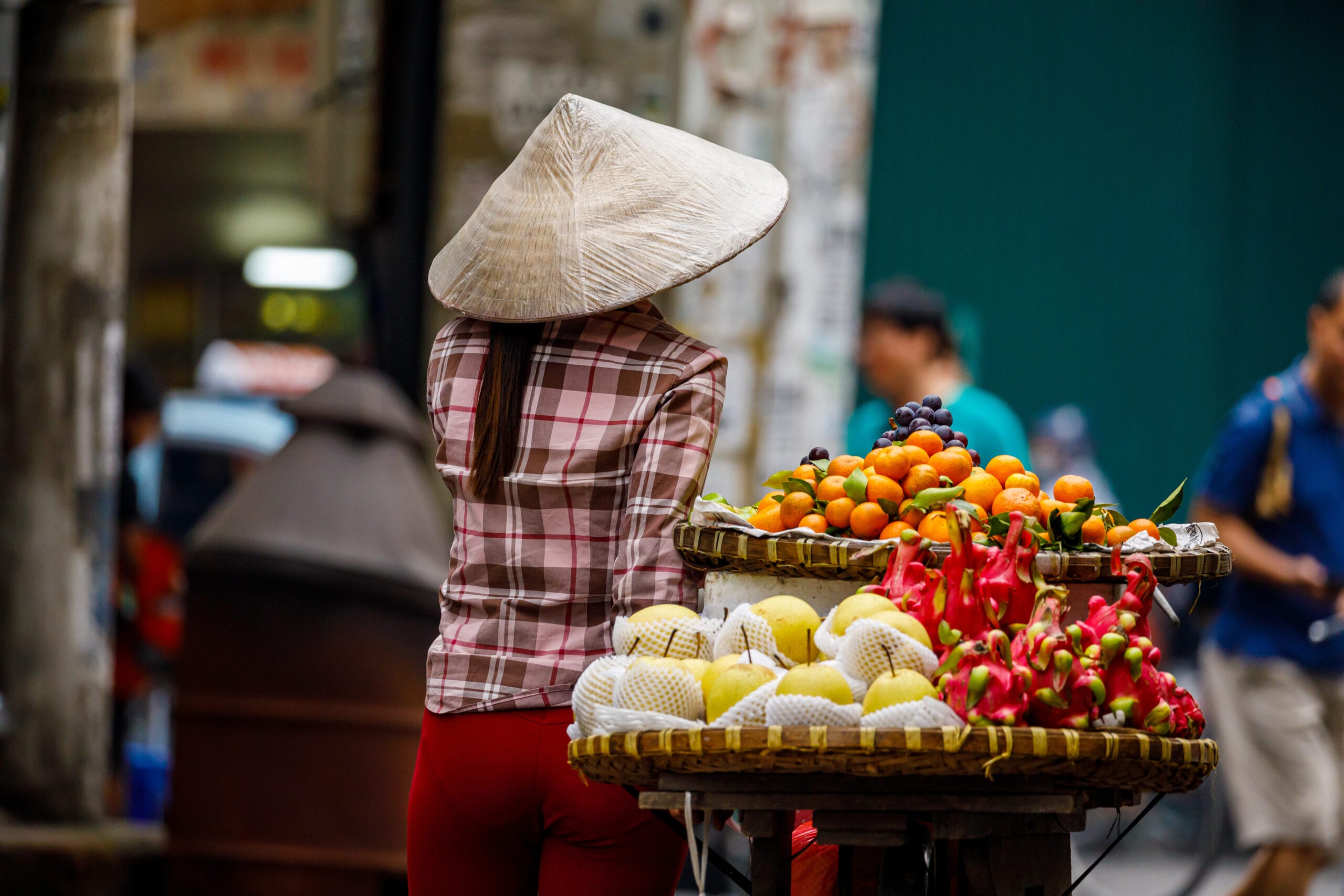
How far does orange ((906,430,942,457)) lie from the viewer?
2809 mm

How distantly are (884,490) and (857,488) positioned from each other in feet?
0.14

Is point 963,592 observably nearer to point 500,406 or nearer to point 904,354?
point 500,406

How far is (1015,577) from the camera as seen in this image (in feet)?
7.82

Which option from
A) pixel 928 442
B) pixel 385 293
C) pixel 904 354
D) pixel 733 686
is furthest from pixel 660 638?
pixel 385 293

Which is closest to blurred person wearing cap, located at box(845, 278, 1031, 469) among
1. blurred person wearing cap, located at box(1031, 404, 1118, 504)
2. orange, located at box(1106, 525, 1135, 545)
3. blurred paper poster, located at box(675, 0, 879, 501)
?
blurred paper poster, located at box(675, 0, 879, 501)

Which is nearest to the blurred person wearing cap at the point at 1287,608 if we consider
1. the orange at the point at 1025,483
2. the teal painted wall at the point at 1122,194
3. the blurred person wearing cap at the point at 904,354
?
the blurred person wearing cap at the point at 904,354

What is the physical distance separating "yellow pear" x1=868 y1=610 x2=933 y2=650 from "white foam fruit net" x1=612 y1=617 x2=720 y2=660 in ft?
0.90

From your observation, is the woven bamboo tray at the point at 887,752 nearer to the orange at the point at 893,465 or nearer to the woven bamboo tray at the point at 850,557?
the woven bamboo tray at the point at 850,557

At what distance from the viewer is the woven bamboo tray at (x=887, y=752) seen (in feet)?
6.97

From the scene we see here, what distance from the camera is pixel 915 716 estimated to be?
216 cm

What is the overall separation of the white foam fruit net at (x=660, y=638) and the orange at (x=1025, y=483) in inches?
22.5

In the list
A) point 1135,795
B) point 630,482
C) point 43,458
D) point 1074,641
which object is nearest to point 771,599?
point 630,482

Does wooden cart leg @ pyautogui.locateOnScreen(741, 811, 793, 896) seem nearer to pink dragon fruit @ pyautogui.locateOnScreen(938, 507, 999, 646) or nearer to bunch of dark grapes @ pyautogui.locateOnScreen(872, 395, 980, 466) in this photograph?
pink dragon fruit @ pyautogui.locateOnScreen(938, 507, 999, 646)

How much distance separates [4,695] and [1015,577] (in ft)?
13.7
